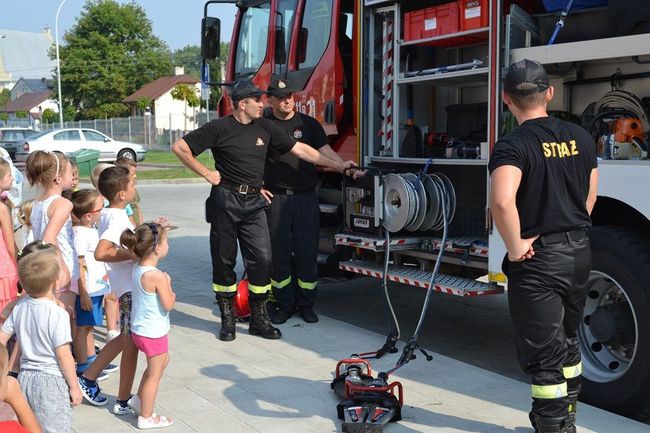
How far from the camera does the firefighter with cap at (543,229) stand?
11.8 ft

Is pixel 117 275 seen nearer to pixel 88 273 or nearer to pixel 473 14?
pixel 88 273

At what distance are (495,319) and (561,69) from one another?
2.49m

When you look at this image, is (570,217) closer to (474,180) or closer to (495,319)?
(474,180)

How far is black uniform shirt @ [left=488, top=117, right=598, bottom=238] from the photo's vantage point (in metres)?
3.60

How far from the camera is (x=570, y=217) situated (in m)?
3.66

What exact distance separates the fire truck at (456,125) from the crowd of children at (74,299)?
2005mm

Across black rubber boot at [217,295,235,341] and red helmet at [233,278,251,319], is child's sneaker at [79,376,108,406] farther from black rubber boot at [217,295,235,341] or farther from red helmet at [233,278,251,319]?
red helmet at [233,278,251,319]

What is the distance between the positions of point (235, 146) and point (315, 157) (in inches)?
26.6

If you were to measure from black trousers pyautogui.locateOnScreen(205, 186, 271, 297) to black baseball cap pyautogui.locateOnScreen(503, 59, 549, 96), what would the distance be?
286 cm

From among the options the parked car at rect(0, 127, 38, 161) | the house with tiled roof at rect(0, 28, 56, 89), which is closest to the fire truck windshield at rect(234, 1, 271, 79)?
the parked car at rect(0, 127, 38, 161)

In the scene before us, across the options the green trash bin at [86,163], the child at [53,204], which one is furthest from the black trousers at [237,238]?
the green trash bin at [86,163]

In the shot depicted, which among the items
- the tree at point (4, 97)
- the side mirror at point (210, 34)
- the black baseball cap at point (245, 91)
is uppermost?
the tree at point (4, 97)

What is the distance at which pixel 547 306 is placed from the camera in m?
3.64

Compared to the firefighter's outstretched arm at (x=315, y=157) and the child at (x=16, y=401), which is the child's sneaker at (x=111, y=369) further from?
the firefighter's outstretched arm at (x=315, y=157)
